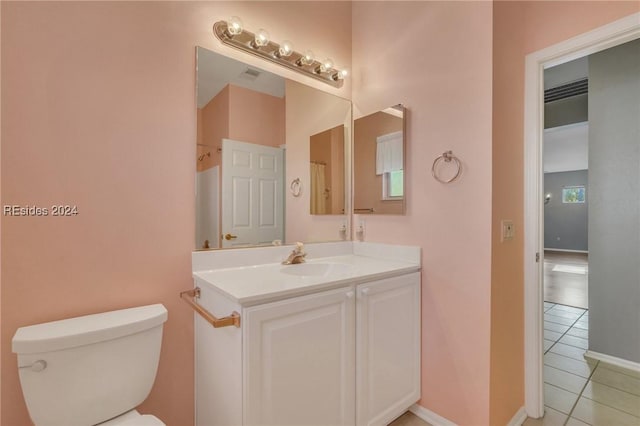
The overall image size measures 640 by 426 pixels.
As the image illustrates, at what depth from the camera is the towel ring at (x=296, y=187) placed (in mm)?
1932

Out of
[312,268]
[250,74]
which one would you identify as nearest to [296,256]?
[312,268]

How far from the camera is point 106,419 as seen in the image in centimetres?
109

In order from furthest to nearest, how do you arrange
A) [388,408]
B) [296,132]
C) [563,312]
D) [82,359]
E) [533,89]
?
1. [563,312]
2. [296,132]
3. [533,89]
4. [388,408]
5. [82,359]

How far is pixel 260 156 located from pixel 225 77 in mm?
477

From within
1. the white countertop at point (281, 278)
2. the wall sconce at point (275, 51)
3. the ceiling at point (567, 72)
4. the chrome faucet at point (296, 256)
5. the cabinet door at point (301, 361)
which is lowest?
the cabinet door at point (301, 361)

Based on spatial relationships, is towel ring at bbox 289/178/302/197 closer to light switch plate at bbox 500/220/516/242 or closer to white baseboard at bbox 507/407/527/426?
light switch plate at bbox 500/220/516/242

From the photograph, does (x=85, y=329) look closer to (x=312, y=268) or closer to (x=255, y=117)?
(x=312, y=268)

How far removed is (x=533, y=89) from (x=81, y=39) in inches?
91.8

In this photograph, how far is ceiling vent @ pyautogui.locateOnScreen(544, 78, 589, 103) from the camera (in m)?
3.49

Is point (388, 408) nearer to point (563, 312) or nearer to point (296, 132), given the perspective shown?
point (296, 132)

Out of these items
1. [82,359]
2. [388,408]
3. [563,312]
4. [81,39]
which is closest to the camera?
[82,359]

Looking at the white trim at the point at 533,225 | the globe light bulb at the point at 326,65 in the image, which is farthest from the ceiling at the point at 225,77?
the white trim at the point at 533,225

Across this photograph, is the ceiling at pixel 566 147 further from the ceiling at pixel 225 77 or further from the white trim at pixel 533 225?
the ceiling at pixel 225 77

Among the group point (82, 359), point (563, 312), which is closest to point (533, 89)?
point (82, 359)
